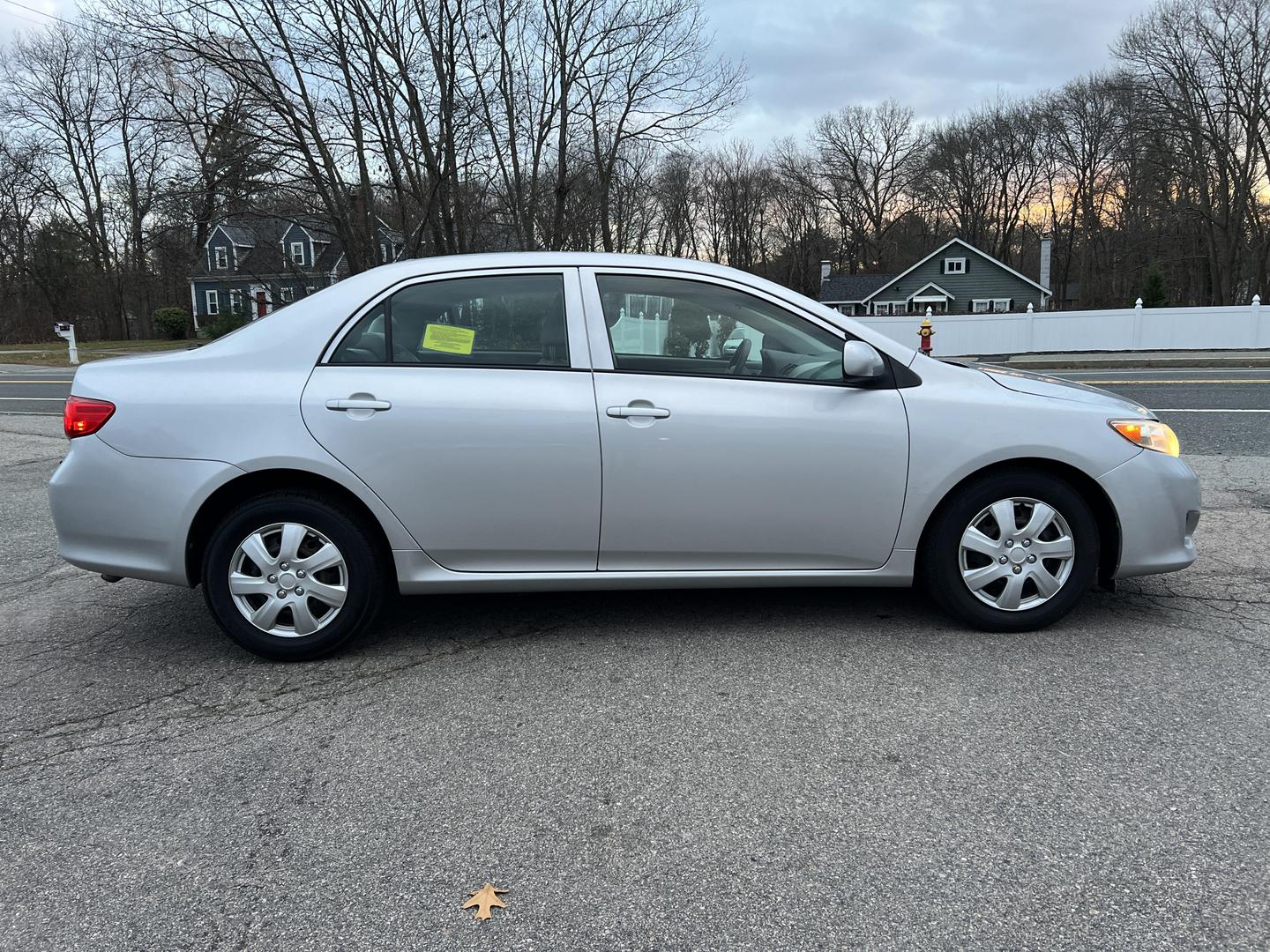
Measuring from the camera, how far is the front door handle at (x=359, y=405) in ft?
11.5

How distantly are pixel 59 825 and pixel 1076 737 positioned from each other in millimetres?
3163

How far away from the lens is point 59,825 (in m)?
2.53

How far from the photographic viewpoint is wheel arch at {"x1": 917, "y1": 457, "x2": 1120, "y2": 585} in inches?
146

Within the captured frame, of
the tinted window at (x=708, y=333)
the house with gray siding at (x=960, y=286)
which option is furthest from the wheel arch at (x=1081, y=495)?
the house with gray siding at (x=960, y=286)

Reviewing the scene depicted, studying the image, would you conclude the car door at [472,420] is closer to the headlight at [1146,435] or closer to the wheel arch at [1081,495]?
the wheel arch at [1081,495]

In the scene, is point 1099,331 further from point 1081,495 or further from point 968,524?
point 968,524

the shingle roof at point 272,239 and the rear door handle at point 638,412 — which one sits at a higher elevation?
the shingle roof at point 272,239

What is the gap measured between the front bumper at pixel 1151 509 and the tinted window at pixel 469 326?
2.43m

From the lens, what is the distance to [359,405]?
3.52 metres

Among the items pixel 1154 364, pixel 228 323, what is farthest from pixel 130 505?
pixel 228 323

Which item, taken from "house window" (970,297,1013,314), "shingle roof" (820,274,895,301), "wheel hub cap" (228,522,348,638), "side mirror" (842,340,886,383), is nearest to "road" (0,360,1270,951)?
"wheel hub cap" (228,522,348,638)

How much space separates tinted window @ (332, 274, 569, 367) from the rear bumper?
764mm

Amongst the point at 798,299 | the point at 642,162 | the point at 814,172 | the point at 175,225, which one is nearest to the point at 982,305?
the point at 814,172

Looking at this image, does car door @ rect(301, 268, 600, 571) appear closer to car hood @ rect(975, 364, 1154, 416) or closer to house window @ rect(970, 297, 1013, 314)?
car hood @ rect(975, 364, 1154, 416)
